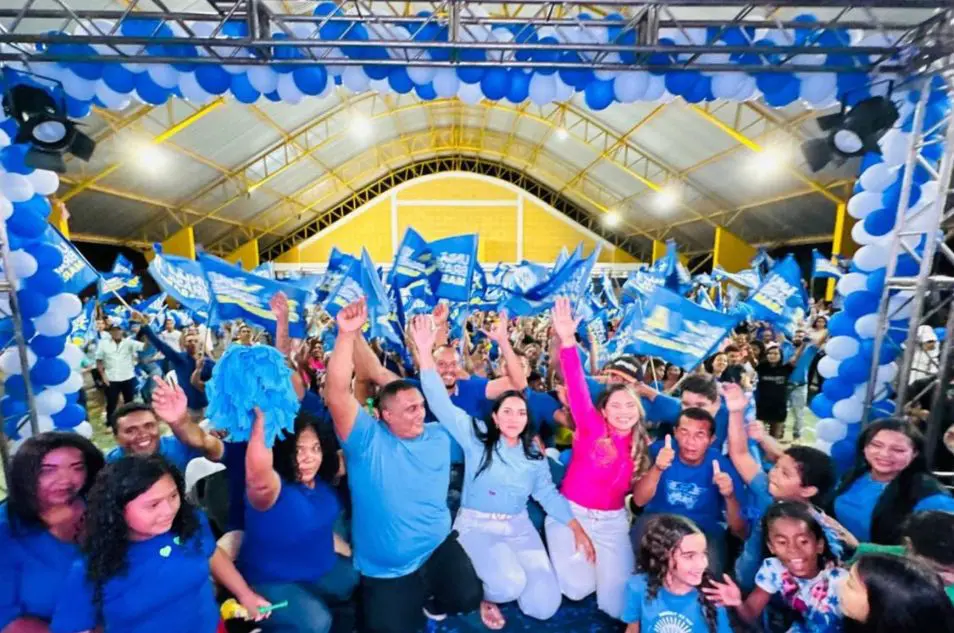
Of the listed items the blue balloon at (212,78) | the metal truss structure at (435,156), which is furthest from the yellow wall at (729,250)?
the blue balloon at (212,78)

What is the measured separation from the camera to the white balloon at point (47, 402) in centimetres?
395

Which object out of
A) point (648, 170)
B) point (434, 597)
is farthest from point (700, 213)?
Answer: point (434, 597)

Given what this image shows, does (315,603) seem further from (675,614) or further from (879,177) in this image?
(879,177)

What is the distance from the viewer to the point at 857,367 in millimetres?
4098

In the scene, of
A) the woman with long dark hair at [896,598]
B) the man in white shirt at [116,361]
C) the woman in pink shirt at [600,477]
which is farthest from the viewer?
the man in white shirt at [116,361]

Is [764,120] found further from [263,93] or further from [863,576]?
[863,576]

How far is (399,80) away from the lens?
162 inches

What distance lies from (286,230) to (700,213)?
1651cm

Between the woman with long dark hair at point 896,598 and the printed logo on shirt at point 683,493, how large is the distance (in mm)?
1277

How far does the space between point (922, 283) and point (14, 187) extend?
681cm

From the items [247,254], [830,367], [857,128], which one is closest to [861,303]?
[830,367]

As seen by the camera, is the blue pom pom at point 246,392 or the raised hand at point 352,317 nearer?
the blue pom pom at point 246,392

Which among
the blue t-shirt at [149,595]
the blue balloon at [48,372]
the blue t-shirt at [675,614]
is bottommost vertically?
the blue t-shirt at [675,614]

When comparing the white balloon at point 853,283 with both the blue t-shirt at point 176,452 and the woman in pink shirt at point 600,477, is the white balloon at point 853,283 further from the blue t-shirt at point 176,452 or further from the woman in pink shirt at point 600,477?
the blue t-shirt at point 176,452
